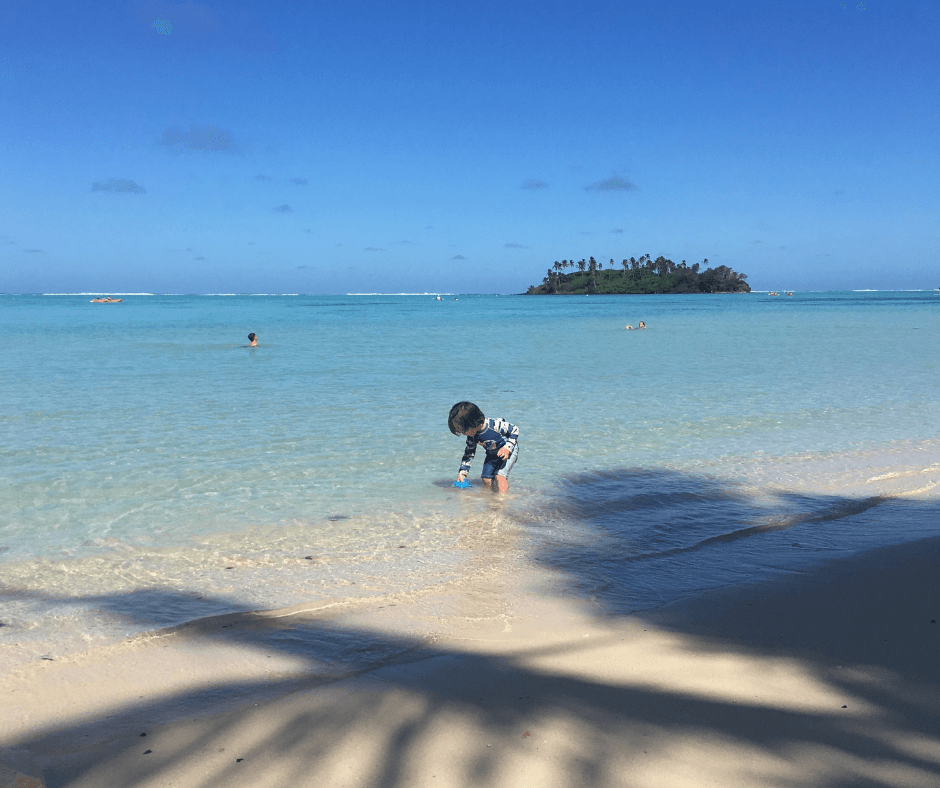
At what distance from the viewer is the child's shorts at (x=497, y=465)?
8359 millimetres

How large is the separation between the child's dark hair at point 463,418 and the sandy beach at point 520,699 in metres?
3.06

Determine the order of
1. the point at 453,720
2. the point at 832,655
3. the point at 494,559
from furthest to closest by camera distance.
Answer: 1. the point at 494,559
2. the point at 832,655
3. the point at 453,720

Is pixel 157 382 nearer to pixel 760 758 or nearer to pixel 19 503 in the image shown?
pixel 19 503

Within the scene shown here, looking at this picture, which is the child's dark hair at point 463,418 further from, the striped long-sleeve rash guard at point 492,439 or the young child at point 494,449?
the striped long-sleeve rash guard at point 492,439

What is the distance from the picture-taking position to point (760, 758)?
2.81 m

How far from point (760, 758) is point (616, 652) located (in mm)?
1202

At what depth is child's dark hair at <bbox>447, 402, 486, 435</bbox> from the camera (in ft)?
25.5

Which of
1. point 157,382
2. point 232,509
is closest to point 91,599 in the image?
point 232,509

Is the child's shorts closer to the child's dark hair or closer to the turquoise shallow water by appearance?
the turquoise shallow water

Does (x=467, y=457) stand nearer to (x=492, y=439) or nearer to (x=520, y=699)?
(x=492, y=439)

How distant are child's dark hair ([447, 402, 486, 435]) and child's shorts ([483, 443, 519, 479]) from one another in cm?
64

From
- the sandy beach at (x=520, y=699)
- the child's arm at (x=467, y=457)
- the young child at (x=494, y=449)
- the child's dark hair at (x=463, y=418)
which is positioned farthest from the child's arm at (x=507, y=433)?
the sandy beach at (x=520, y=699)

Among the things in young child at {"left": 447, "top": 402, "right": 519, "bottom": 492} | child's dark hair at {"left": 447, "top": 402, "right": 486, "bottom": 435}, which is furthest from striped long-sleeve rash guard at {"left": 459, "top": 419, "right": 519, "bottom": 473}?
child's dark hair at {"left": 447, "top": 402, "right": 486, "bottom": 435}

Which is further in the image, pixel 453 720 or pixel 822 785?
pixel 453 720
